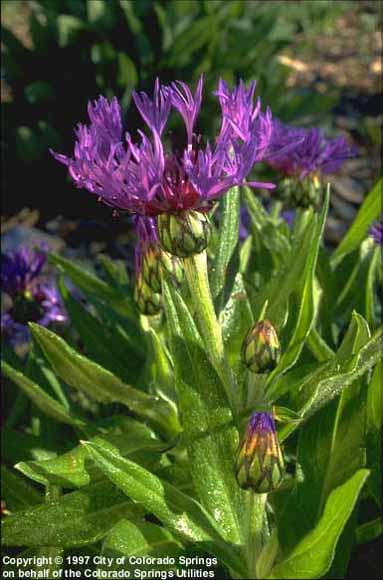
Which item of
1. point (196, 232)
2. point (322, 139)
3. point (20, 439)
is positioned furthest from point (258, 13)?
point (196, 232)

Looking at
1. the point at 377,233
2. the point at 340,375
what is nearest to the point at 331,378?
the point at 340,375

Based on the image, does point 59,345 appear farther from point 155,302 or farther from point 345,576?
point 345,576

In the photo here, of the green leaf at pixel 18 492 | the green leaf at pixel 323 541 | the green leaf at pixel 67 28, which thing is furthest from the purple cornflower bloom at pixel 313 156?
the green leaf at pixel 67 28

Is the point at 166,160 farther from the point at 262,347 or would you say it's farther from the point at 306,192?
the point at 306,192

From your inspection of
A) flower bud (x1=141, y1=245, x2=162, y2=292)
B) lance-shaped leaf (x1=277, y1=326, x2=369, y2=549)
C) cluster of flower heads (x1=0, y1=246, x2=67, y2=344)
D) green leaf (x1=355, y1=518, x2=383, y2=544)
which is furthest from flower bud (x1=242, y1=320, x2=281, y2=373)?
cluster of flower heads (x1=0, y1=246, x2=67, y2=344)

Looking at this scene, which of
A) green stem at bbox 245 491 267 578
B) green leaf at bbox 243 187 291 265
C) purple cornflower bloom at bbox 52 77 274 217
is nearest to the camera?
purple cornflower bloom at bbox 52 77 274 217

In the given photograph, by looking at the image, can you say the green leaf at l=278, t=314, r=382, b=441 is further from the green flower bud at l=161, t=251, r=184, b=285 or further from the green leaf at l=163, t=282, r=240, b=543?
the green flower bud at l=161, t=251, r=184, b=285
